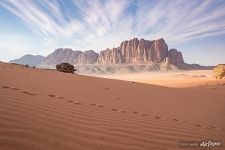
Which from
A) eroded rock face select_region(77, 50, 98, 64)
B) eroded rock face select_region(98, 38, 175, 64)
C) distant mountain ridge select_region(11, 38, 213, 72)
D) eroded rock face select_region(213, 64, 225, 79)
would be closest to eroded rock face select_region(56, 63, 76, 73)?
eroded rock face select_region(213, 64, 225, 79)

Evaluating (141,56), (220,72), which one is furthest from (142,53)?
(220,72)

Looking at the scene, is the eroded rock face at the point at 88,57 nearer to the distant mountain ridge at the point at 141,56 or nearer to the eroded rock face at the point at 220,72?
the distant mountain ridge at the point at 141,56

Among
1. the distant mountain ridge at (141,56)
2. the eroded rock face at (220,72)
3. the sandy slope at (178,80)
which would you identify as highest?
the distant mountain ridge at (141,56)

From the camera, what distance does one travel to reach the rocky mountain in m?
141

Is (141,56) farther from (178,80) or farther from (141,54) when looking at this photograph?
(178,80)

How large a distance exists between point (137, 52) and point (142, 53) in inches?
121

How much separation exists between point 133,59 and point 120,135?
5751 inches

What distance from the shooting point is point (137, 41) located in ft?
502

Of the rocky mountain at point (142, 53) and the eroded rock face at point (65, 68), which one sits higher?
the rocky mountain at point (142, 53)

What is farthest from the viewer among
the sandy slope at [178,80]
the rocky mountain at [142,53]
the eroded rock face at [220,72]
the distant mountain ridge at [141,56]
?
the rocky mountain at [142,53]

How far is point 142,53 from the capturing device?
14562cm

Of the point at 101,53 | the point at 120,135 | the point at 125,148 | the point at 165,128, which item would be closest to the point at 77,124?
the point at 120,135

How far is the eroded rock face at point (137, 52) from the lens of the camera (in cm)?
14175

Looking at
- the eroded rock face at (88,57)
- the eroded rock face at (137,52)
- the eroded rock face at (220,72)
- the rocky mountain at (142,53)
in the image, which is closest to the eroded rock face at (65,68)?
the eroded rock face at (220,72)
